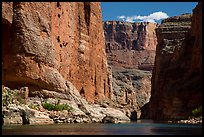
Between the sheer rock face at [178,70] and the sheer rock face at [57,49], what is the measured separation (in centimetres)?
1386

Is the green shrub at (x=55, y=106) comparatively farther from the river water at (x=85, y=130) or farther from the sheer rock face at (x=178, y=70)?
the sheer rock face at (x=178, y=70)

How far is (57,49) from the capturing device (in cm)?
6450

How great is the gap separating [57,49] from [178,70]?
38078 millimetres

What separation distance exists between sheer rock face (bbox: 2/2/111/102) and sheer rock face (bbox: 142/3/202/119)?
45.5ft

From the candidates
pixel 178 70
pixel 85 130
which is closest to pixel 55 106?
pixel 85 130

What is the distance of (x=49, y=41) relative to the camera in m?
55.5

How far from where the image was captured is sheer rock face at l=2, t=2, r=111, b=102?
5138cm

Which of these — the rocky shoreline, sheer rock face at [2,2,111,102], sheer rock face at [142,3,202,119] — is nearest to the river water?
the rocky shoreline

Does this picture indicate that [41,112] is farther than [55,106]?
No

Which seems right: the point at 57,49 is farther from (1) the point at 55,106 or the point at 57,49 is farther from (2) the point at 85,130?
(2) the point at 85,130

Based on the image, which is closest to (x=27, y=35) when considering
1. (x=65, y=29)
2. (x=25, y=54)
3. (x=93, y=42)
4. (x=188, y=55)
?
(x=25, y=54)

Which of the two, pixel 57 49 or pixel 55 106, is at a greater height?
pixel 57 49

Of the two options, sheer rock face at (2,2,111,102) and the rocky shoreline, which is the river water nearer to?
the rocky shoreline

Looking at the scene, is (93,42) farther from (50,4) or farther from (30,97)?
(30,97)
